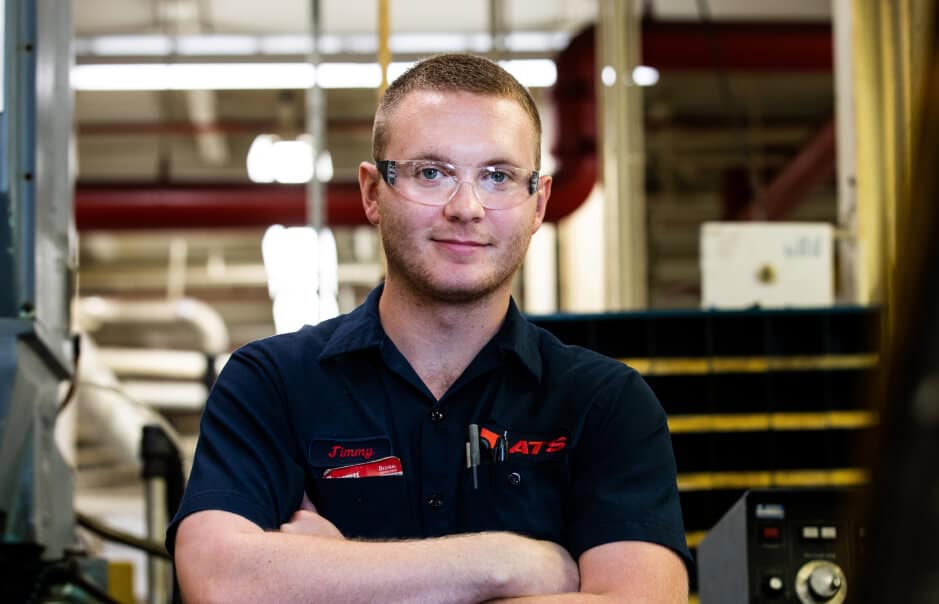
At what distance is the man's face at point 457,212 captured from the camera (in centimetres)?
163

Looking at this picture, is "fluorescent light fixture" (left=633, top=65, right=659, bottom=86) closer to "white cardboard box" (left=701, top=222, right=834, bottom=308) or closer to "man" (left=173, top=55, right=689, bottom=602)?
"white cardboard box" (left=701, top=222, right=834, bottom=308)

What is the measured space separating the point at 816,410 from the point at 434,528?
5.75 feet

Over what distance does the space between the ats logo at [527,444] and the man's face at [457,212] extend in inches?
7.4

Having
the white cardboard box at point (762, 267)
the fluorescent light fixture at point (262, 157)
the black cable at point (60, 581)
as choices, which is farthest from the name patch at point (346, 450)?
the fluorescent light fixture at point (262, 157)

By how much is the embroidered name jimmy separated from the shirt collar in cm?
14

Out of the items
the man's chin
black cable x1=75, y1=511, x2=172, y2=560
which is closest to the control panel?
the man's chin

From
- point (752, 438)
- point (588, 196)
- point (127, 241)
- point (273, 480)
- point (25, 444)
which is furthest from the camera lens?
point (127, 241)

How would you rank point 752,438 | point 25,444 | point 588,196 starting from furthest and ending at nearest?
point 588,196, point 752,438, point 25,444

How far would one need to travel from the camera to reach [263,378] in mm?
1652

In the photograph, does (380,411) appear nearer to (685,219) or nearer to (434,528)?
(434,528)

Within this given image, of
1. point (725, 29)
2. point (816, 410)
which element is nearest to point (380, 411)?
point (816, 410)

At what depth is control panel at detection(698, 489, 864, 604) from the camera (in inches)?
70.0

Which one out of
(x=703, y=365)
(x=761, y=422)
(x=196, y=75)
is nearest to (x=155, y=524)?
(x=703, y=365)

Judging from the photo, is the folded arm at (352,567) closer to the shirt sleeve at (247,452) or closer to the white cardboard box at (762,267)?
the shirt sleeve at (247,452)
